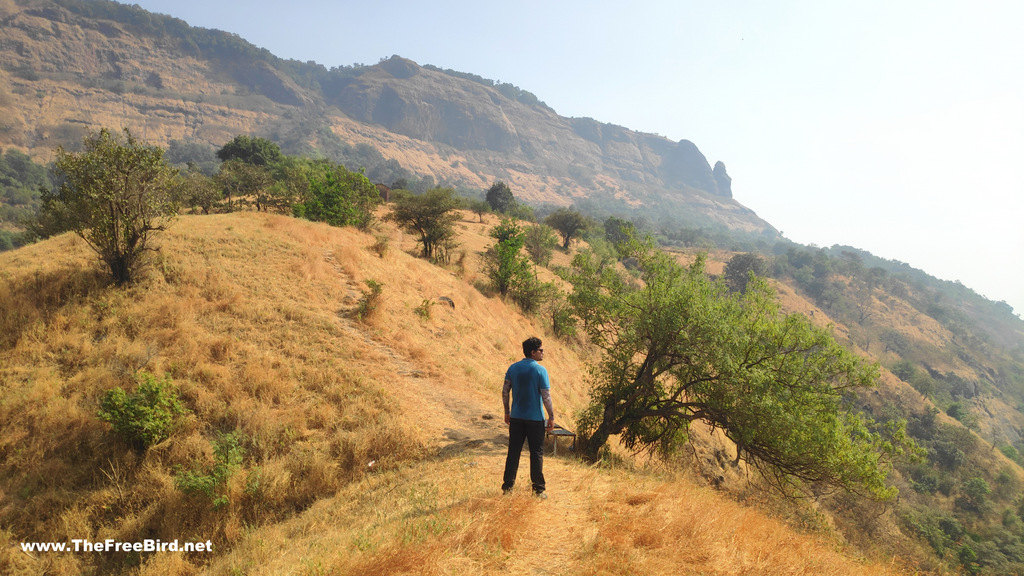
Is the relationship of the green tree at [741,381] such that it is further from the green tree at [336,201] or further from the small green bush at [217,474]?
the green tree at [336,201]

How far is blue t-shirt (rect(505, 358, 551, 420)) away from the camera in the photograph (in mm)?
5449

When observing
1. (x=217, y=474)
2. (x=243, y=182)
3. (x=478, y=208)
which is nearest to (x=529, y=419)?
(x=217, y=474)

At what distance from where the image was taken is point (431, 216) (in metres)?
28.0

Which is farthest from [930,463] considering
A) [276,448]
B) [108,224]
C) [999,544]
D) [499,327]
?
[108,224]

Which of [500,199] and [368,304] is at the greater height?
[500,199]

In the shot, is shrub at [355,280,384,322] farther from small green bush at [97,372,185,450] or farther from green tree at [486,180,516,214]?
green tree at [486,180,516,214]

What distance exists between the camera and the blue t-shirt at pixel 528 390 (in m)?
5.45

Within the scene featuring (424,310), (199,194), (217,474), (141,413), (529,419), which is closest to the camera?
(529,419)

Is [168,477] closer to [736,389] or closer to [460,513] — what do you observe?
[460,513]

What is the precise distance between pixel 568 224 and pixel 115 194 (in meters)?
52.7

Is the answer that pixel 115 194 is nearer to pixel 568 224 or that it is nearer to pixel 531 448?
pixel 531 448

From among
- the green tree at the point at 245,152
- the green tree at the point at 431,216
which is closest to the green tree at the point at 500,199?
the green tree at the point at 245,152

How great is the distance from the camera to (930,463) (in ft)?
149

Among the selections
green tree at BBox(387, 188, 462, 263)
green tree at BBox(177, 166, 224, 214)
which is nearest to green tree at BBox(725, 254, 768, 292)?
green tree at BBox(387, 188, 462, 263)
